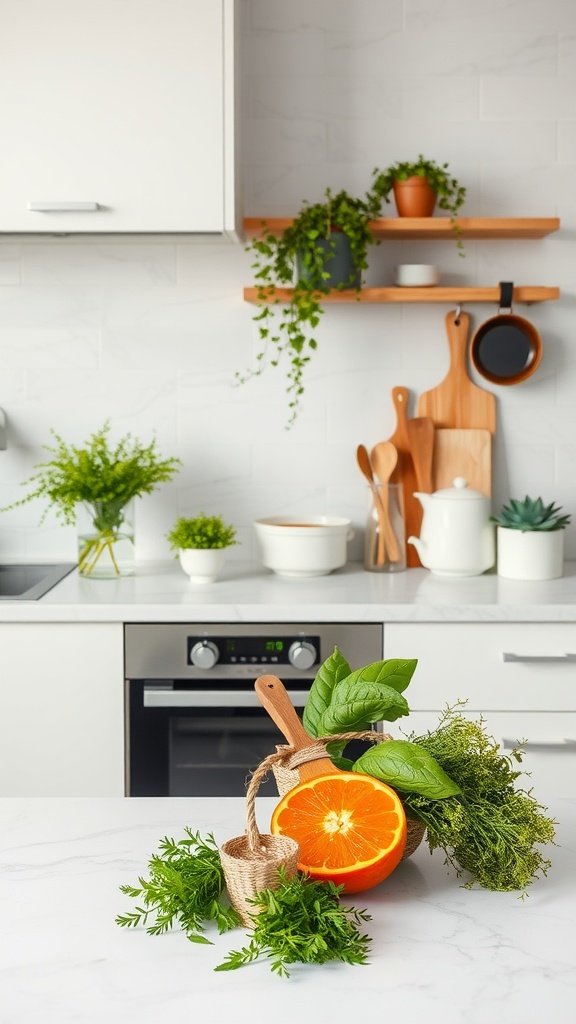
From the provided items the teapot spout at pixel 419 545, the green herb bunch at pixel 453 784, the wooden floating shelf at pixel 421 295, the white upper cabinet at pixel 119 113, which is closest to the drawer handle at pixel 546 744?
the teapot spout at pixel 419 545

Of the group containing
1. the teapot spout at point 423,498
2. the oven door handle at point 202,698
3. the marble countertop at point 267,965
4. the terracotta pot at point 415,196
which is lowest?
the oven door handle at point 202,698

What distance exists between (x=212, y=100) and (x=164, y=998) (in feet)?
7.14

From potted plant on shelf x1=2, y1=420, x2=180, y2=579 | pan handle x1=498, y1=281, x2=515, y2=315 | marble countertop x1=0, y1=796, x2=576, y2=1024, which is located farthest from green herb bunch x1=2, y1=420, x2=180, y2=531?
marble countertop x1=0, y1=796, x2=576, y2=1024

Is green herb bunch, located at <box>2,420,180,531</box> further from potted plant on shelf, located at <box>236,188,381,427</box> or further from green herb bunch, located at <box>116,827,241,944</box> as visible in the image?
green herb bunch, located at <box>116,827,241,944</box>

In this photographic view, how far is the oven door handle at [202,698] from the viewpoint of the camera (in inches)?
98.2

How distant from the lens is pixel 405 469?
3051 millimetres

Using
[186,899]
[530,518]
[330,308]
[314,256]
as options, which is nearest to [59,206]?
[314,256]

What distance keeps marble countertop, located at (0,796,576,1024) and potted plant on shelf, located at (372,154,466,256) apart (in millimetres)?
1998

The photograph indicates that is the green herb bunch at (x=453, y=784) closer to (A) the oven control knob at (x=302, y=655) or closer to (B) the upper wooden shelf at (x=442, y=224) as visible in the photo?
(A) the oven control knob at (x=302, y=655)

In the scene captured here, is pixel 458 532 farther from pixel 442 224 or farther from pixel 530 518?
pixel 442 224

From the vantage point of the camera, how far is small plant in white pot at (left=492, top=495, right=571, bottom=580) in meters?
2.77

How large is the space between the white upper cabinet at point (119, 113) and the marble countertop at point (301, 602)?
2.96 ft

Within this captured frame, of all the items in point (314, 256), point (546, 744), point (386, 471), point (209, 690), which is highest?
point (314, 256)

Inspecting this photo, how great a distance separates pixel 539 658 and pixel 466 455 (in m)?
0.78
